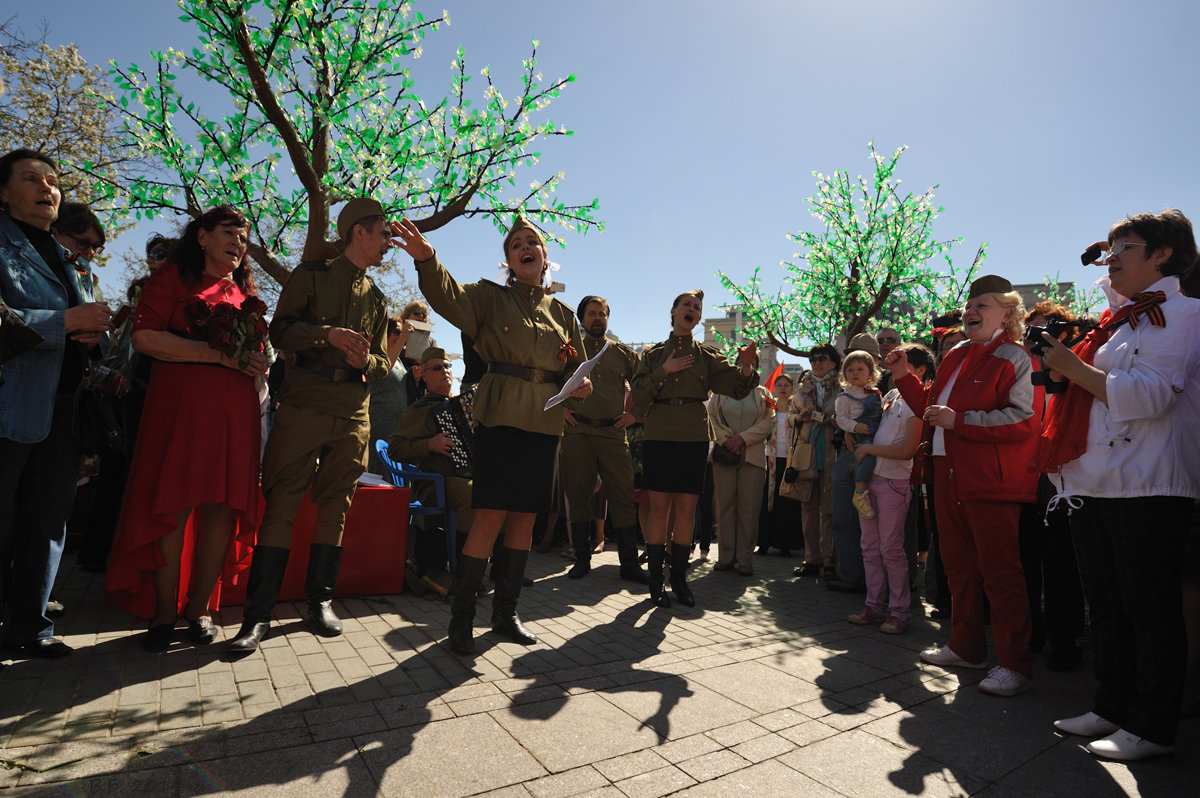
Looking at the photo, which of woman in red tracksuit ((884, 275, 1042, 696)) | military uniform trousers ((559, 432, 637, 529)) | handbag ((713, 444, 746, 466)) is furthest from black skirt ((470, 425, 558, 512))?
handbag ((713, 444, 746, 466))

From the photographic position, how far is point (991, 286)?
3615 mm

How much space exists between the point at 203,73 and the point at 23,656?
8.12m

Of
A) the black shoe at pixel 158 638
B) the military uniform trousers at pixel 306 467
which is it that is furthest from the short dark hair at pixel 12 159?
the black shoe at pixel 158 638

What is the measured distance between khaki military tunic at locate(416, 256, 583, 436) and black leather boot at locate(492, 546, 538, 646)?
0.75 m

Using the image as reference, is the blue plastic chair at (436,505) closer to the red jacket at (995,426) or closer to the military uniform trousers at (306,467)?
the military uniform trousers at (306,467)

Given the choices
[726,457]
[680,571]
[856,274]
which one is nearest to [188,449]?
[680,571]

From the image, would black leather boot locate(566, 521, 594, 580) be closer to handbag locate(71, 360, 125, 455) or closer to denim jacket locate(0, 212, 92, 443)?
handbag locate(71, 360, 125, 455)

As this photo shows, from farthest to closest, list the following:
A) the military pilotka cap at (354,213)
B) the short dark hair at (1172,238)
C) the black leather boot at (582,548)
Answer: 1. the black leather boot at (582,548)
2. the military pilotka cap at (354,213)
3. the short dark hair at (1172,238)

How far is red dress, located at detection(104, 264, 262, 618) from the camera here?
3131 mm

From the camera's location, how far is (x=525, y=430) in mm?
3561

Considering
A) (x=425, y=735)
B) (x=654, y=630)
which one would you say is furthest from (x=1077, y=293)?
(x=425, y=735)

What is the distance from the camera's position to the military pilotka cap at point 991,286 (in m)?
3.59

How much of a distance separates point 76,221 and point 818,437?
20.1 ft

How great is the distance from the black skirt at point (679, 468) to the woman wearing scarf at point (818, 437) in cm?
198
